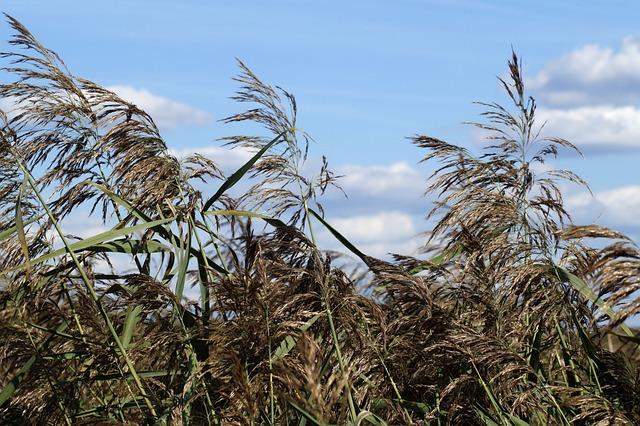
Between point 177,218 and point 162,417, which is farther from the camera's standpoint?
point 177,218

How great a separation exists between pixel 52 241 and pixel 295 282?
2.07 metres

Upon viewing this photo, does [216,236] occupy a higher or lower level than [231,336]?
higher

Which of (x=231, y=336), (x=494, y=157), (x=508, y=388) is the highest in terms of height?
(x=494, y=157)

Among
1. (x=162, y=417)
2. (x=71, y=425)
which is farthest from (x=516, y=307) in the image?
(x=71, y=425)

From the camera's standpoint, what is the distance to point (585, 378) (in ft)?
16.4

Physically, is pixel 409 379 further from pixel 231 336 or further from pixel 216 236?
pixel 216 236

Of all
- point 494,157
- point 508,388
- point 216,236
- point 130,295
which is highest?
point 494,157

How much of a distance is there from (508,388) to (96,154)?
2.56 m

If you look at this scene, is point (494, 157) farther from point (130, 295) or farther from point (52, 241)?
point (52, 241)

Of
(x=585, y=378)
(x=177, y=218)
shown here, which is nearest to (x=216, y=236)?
(x=177, y=218)

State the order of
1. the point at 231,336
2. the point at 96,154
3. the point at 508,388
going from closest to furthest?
the point at 231,336
the point at 508,388
the point at 96,154


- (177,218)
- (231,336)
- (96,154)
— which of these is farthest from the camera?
(96,154)

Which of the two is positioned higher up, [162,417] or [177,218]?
[177,218]

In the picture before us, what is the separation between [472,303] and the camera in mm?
4086
